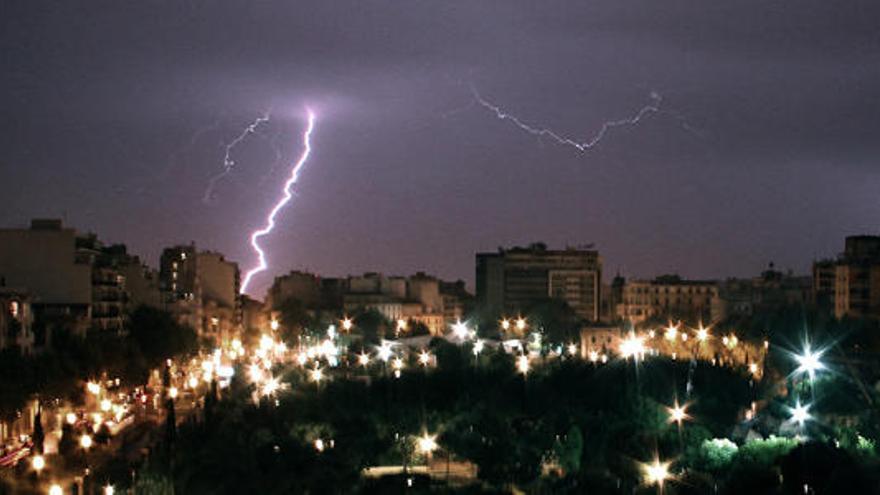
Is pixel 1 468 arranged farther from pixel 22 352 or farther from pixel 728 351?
pixel 728 351

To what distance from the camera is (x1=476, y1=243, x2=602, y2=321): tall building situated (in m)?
115

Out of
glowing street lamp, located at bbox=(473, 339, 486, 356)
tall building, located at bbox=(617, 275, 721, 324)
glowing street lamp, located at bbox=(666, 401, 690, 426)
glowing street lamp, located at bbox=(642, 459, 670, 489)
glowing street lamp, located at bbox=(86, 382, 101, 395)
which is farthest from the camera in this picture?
tall building, located at bbox=(617, 275, 721, 324)

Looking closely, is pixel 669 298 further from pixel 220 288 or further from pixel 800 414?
pixel 800 414

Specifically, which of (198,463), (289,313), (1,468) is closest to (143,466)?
(198,463)

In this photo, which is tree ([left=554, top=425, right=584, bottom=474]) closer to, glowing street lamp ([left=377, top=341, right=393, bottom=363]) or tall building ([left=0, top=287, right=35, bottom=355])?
tall building ([left=0, top=287, right=35, bottom=355])

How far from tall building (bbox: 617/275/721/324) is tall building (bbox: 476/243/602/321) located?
8.40 m

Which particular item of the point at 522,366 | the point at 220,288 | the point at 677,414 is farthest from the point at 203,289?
the point at 677,414

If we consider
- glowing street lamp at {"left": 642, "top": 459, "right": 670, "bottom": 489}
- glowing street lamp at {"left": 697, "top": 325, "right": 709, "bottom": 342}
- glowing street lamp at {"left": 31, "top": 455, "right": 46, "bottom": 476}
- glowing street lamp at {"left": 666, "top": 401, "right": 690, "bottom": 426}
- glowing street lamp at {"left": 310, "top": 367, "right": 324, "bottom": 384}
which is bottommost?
glowing street lamp at {"left": 642, "top": 459, "right": 670, "bottom": 489}

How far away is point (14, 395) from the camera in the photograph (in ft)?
102

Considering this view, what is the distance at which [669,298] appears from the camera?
105 meters

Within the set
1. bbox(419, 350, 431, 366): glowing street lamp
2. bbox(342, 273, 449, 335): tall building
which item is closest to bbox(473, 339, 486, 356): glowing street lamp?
bbox(419, 350, 431, 366): glowing street lamp

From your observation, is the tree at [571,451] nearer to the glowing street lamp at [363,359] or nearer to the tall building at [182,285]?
the glowing street lamp at [363,359]

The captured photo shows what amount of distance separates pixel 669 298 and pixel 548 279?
514 inches

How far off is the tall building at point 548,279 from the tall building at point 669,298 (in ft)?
27.6
